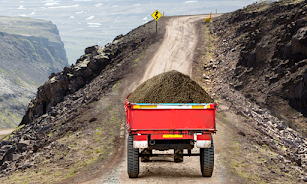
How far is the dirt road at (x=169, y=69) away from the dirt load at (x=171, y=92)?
2458mm

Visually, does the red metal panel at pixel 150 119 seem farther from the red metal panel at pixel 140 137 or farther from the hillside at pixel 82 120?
the hillside at pixel 82 120

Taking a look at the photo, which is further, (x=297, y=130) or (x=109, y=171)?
(x=297, y=130)

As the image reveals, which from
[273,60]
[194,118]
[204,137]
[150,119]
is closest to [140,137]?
A: [150,119]

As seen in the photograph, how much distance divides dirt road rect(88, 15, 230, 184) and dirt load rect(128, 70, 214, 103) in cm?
246

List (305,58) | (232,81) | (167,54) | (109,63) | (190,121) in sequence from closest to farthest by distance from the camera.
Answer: (190,121)
(305,58)
(232,81)
(167,54)
(109,63)

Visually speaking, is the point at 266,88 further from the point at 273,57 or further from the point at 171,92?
the point at 171,92

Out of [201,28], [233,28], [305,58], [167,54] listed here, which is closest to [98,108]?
A: [167,54]

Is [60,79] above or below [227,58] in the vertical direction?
below

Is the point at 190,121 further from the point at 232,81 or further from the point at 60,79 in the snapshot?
the point at 60,79

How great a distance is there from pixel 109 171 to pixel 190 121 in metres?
4.80

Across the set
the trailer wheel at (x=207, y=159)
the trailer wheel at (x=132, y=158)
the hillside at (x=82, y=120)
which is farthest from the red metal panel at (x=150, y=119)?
the hillside at (x=82, y=120)

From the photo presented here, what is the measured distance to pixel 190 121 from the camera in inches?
376

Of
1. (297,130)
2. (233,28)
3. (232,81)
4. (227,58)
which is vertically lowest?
(297,130)

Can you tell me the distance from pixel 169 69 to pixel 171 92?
2197cm
